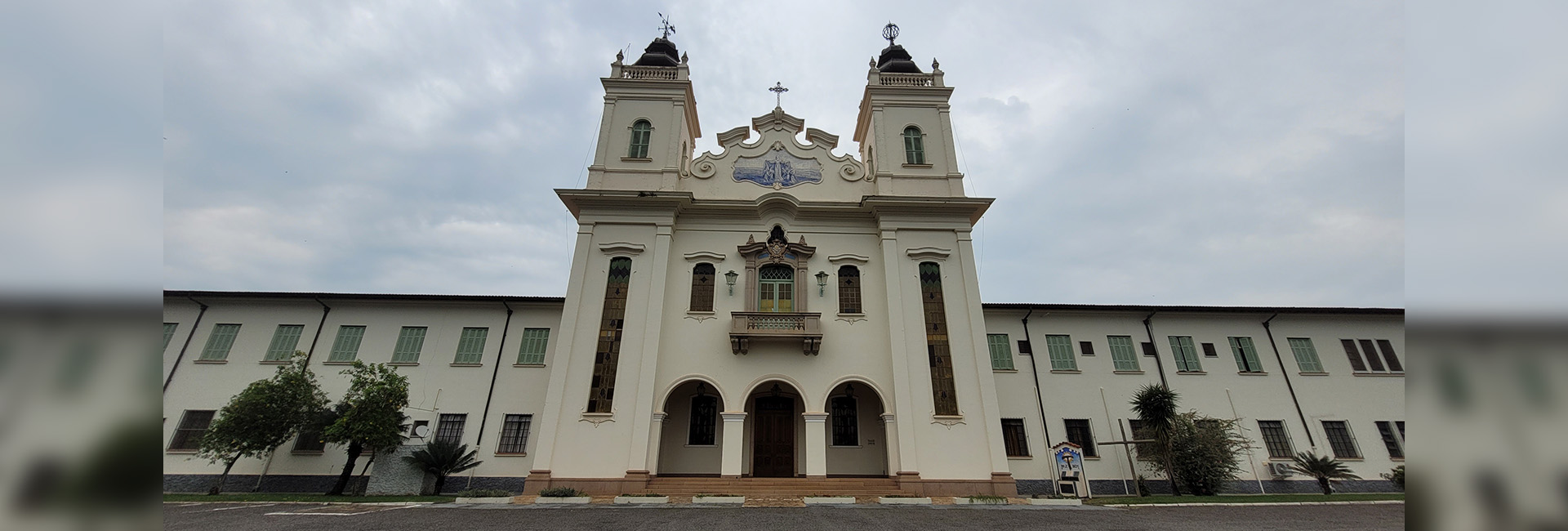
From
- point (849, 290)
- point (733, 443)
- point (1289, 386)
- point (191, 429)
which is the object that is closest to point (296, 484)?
point (191, 429)

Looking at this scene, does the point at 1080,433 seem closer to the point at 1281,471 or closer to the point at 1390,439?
the point at 1281,471

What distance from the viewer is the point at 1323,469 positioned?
17.3 metres

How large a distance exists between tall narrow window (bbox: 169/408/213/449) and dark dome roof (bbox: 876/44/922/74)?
25426 mm

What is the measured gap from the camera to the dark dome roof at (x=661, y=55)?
22766mm

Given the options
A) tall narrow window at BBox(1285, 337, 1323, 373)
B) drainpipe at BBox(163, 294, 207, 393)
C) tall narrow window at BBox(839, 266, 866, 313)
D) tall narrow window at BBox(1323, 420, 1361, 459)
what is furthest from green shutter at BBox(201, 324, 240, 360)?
tall narrow window at BBox(1323, 420, 1361, 459)

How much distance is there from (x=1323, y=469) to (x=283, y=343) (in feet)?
108

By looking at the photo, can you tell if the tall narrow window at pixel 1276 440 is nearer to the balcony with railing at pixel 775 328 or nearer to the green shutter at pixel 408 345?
the balcony with railing at pixel 775 328

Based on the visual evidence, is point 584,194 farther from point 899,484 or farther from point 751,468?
point 899,484

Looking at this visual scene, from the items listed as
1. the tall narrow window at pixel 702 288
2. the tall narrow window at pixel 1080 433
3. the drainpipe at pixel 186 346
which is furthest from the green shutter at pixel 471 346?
the tall narrow window at pixel 1080 433

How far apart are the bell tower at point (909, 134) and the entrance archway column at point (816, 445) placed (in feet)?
25.5
